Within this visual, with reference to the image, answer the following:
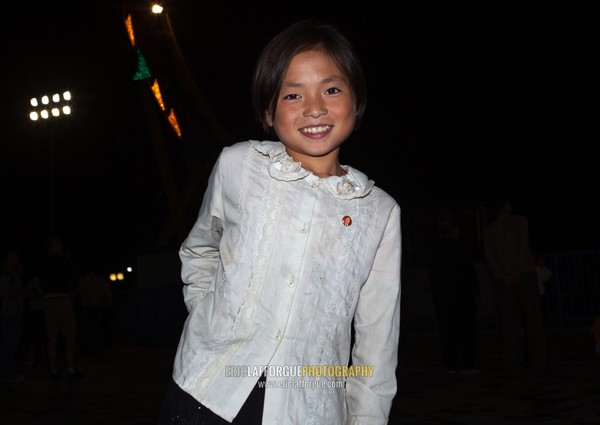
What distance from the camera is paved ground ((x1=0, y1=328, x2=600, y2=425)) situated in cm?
732

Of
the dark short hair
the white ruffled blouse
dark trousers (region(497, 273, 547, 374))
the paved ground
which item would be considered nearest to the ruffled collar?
the white ruffled blouse

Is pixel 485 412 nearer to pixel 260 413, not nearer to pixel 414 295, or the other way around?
pixel 260 413

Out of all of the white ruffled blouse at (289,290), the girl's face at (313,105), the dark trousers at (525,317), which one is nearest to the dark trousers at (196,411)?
the white ruffled blouse at (289,290)

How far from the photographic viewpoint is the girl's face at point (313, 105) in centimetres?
241

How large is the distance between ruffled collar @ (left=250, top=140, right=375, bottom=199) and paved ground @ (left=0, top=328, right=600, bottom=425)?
4.87m

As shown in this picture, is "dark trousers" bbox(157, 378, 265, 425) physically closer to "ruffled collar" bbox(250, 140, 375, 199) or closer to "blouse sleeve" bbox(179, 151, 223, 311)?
"blouse sleeve" bbox(179, 151, 223, 311)

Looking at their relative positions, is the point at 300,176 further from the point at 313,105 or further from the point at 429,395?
the point at 429,395

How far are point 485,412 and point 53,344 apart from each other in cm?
673

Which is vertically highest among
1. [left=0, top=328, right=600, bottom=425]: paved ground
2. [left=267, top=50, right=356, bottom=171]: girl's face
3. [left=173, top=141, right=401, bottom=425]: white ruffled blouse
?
[left=267, top=50, right=356, bottom=171]: girl's face

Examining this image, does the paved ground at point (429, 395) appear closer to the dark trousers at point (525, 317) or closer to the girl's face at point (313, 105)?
the dark trousers at point (525, 317)

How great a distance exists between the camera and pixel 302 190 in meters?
2.38

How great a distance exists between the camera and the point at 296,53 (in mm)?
2418

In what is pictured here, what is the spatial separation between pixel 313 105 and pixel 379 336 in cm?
62

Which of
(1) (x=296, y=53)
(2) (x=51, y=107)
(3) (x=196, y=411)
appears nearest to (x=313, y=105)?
(1) (x=296, y=53)
